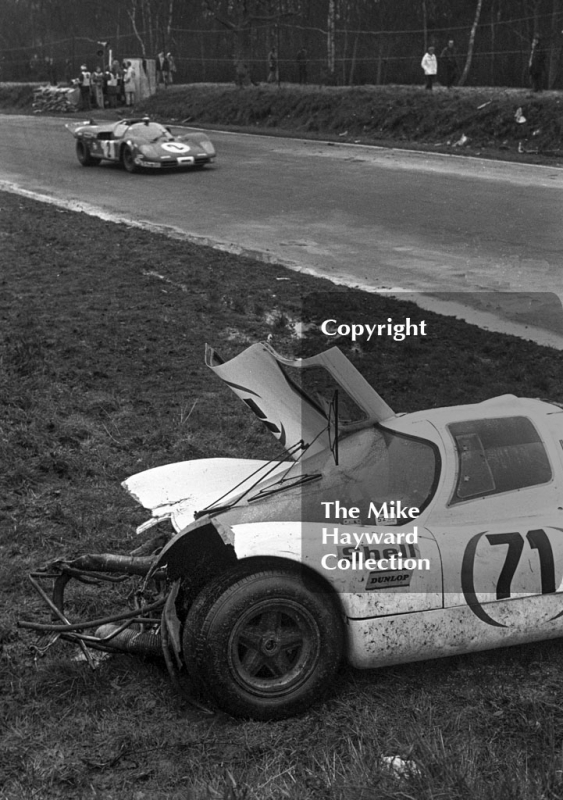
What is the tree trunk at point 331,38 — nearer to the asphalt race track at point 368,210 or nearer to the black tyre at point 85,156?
the asphalt race track at point 368,210

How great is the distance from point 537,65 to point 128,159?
37.9 feet

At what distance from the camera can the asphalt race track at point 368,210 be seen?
41.9ft

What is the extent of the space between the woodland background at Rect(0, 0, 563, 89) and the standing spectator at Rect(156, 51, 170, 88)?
710 millimetres

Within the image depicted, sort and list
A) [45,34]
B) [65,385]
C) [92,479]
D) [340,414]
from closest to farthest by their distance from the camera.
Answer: [340,414]
[92,479]
[65,385]
[45,34]

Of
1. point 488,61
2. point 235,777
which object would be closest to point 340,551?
point 235,777

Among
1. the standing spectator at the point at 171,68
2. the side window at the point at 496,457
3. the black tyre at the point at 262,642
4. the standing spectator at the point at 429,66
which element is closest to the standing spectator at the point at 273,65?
the standing spectator at the point at 171,68

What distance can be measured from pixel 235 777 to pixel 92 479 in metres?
3.69

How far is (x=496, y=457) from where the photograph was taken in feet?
16.2

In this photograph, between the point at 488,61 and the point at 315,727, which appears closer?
the point at 315,727

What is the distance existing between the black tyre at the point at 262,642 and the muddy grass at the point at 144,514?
138mm

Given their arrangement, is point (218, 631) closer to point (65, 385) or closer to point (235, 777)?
point (235, 777)

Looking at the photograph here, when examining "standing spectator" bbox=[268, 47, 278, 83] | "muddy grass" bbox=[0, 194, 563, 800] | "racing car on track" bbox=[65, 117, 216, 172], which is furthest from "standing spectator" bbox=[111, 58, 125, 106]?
"muddy grass" bbox=[0, 194, 563, 800]

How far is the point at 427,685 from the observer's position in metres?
4.84

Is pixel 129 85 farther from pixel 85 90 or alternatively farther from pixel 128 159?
pixel 128 159
